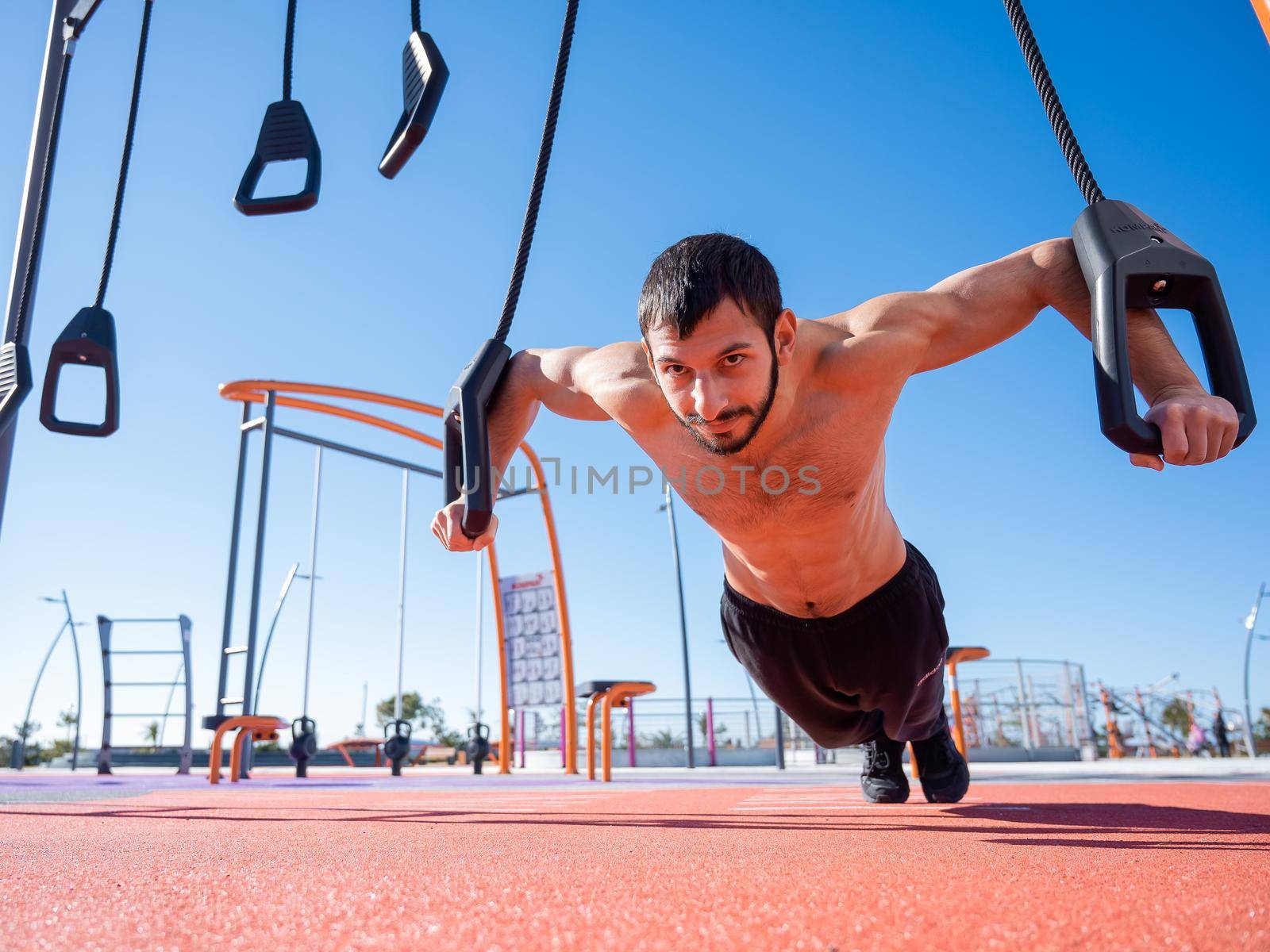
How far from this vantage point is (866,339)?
1891 mm

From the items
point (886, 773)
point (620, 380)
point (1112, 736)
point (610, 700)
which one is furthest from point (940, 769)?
point (1112, 736)

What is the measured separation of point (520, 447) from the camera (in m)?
7.64

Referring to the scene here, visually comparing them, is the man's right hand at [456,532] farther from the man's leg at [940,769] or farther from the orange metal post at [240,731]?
the orange metal post at [240,731]

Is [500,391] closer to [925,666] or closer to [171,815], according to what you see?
[925,666]

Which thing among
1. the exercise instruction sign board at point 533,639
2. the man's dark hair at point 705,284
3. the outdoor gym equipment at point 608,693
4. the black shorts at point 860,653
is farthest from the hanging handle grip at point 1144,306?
the exercise instruction sign board at point 533,639

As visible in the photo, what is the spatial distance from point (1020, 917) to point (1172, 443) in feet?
2.13

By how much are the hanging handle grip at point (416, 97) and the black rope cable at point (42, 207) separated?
120 centimetres

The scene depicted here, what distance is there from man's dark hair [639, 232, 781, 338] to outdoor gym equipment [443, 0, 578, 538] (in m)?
0.30

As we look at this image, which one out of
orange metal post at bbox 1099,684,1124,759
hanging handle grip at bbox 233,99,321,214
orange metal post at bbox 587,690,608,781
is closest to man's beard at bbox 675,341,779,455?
hanging handle grip at bbox 233,99,321,214

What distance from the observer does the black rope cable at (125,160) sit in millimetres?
2066

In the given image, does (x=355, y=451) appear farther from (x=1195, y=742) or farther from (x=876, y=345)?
(x=1195, y=742)

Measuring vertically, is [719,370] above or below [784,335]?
below

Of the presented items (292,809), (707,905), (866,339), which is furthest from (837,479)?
(292,809)

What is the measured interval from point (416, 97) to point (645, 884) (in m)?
1.45
